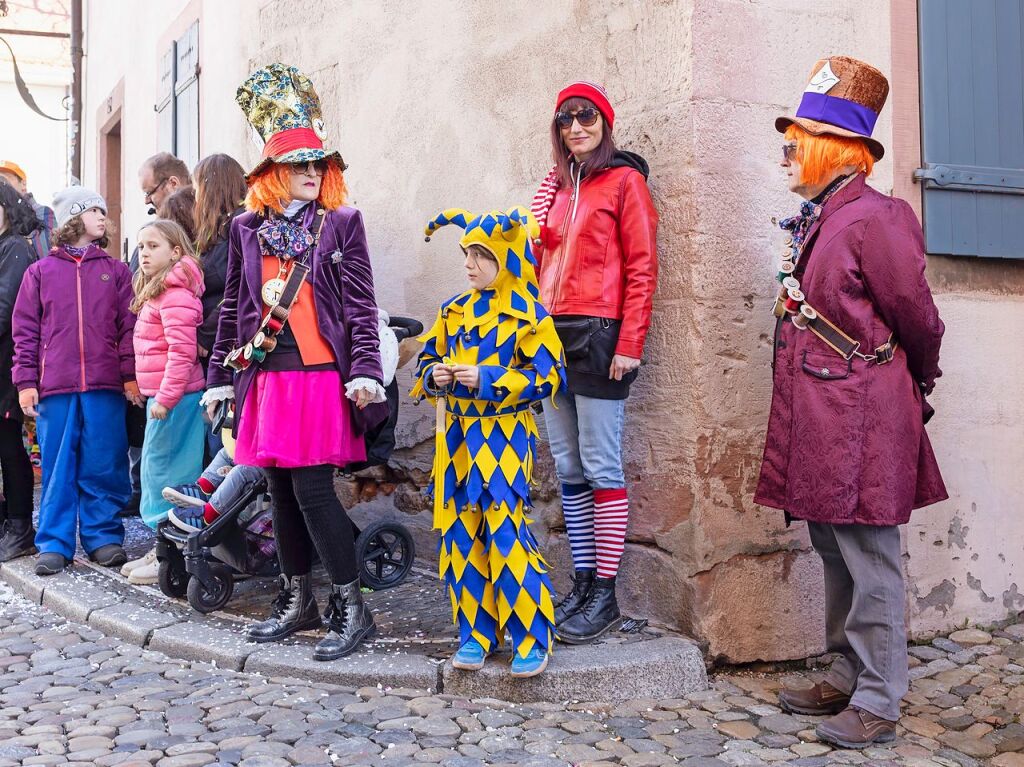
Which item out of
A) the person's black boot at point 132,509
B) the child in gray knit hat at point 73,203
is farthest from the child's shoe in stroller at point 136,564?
the child in gray knit hat at point 73,203

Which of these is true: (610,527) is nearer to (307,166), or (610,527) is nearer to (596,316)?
(596,316)

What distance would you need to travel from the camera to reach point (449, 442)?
146 inches

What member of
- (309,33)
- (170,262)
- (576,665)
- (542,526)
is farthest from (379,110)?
(576,665)

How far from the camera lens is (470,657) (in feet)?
12.2

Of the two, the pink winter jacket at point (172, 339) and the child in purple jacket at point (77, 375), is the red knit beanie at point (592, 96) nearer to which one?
the pink winter jacket at point (172, 339)

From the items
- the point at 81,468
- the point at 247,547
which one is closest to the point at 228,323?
the point at 247,547

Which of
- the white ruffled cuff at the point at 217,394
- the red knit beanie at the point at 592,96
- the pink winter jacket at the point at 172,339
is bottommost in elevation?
the white ruffled cuff at the point at 217,394

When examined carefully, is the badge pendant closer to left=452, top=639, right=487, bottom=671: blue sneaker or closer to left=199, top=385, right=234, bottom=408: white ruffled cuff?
left=199, top=385, right=234, bottom=408: white ruffled cuff

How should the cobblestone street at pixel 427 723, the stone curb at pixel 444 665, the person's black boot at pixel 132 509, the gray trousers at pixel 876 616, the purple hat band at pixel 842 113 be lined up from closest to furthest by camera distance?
the cobblestone street at pixel 427 723
the gray trousers at pixel 876 616
the purple hat band at pixel 842 113
the stone curb at pixel 444 665
the person's black boot at pixel 132 509

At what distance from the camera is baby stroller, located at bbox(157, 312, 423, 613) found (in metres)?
4.52

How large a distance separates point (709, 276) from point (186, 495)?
7.59ft

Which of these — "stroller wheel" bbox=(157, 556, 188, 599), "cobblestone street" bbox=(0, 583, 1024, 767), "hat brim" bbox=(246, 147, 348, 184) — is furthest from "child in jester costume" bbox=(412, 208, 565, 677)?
"stroller wheel" bbox=(157, 556, 188, 599)

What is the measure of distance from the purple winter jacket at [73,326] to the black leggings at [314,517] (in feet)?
5.90

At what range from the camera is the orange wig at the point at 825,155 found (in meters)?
3.48
